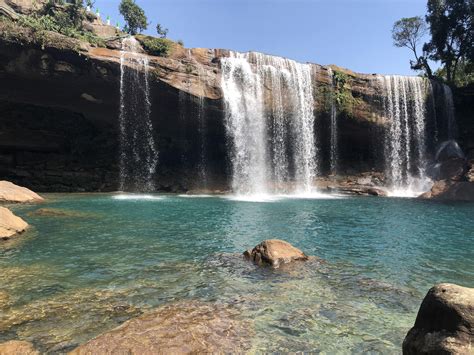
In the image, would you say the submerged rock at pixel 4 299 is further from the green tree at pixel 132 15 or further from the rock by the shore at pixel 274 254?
the green tree at pixel 132 15

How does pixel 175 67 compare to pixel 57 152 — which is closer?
pixel 175 67

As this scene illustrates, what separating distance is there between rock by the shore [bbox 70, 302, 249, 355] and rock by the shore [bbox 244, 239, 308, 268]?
2830 millimetres

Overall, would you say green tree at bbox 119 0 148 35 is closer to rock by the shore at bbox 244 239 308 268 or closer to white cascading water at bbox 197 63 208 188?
white cascading water at bbox 197 63 208 188

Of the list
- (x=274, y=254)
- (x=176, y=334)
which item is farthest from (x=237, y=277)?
(x=176, y=334)

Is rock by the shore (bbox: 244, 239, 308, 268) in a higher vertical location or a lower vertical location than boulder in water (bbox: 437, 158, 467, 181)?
lower

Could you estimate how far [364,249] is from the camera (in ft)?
33.8

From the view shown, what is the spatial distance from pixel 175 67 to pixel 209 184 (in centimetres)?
1138

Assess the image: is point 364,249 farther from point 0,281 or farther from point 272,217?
point 0,281

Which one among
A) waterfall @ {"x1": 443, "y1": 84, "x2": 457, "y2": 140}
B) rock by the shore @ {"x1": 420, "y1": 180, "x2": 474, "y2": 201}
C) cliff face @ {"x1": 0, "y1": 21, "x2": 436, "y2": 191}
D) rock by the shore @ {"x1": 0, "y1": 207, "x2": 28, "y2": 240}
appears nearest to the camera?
rock by the shore @ {"x1": 0, "y1": 207, "x2": 28, "y2": 240}

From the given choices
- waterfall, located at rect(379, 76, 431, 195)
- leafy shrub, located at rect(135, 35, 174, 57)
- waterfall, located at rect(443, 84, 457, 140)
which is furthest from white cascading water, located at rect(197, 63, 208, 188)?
waterfall, located at rect(443, 84, 457, 140)

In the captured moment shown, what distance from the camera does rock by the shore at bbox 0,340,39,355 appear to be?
432cm

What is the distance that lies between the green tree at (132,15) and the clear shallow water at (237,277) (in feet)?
160

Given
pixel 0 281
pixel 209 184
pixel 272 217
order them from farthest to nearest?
pixel 209 184, pixel 272 217, pixel 0 281

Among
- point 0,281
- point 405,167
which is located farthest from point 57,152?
point 405,167
